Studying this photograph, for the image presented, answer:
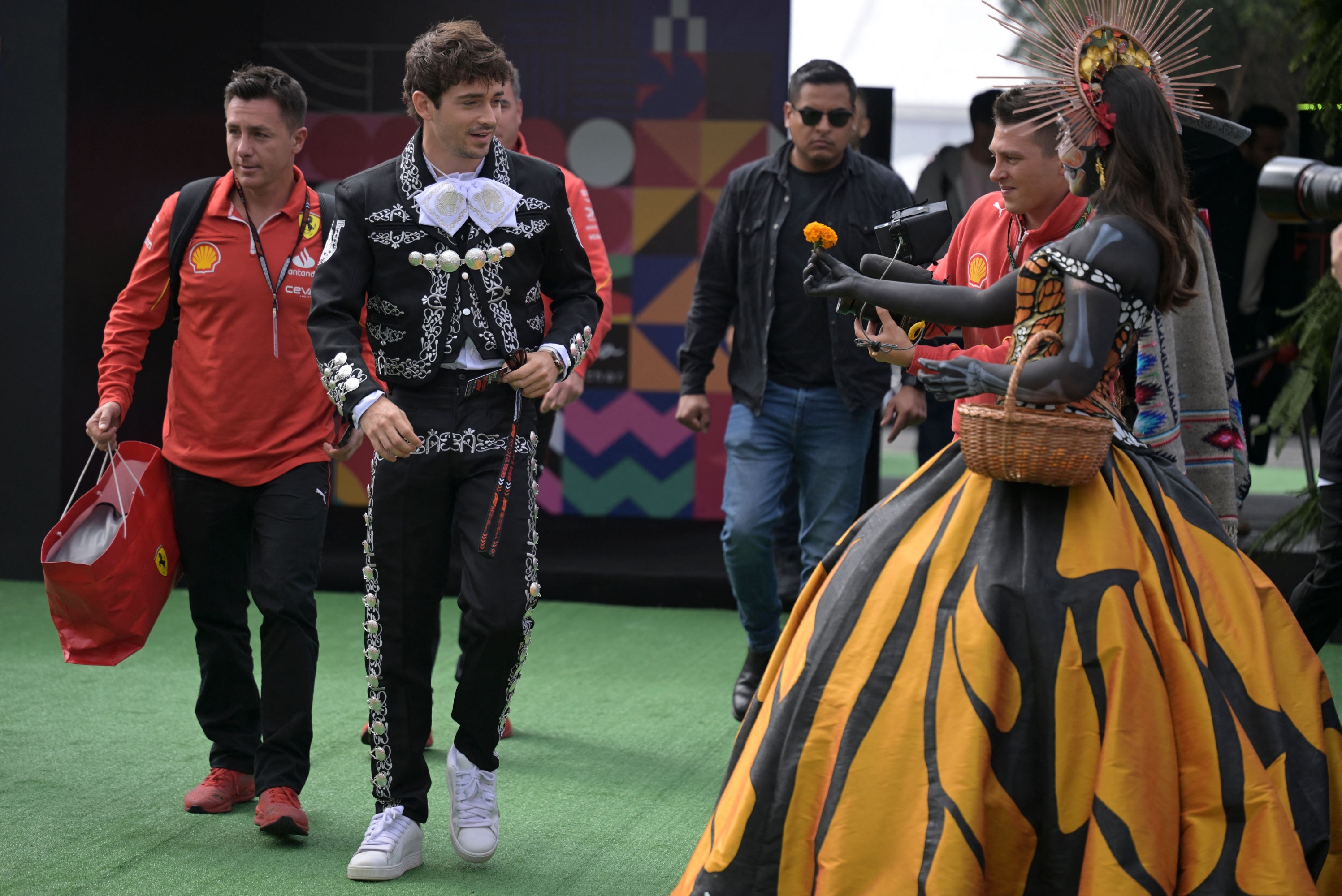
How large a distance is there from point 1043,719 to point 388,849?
1.58 m

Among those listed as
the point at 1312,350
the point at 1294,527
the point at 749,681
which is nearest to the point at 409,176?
the point at 749,681

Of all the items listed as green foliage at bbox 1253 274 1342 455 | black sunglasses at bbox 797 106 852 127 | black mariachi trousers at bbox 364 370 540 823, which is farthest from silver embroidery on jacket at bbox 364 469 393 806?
green foliage at bbox 1253 274 1342 455

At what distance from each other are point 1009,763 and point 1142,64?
4.56 ft

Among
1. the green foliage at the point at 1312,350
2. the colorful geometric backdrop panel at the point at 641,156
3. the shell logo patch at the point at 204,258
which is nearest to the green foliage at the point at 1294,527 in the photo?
the green foliage at the point at 1312,350

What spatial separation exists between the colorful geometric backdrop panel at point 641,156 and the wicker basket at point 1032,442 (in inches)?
185

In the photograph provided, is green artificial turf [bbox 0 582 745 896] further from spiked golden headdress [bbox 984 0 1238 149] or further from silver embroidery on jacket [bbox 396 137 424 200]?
spiked golden headdress [bbox 984 0 1238 149]

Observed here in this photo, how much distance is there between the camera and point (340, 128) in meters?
7.52

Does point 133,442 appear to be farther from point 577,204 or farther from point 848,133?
point 848,133

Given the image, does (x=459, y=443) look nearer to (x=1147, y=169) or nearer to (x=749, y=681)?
(x=1147, y=169)

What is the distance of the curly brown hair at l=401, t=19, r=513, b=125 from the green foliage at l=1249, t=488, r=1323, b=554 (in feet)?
11.9

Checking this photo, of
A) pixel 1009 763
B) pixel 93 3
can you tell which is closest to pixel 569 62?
pixel 93 3

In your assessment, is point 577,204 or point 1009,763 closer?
point 1009,763

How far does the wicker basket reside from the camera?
8.45 feet

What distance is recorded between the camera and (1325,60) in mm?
5180
